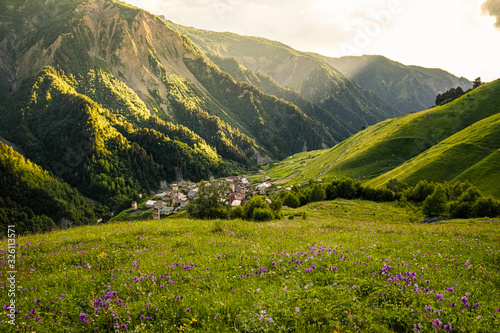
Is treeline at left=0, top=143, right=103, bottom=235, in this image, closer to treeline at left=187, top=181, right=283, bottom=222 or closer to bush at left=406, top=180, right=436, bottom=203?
treeline at left=187, top=181, right=283, bottom=222

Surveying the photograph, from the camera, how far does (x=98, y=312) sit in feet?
19.7

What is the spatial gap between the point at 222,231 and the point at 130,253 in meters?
6.16

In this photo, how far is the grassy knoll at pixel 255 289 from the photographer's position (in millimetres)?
5449

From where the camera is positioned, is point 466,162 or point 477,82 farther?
point 477,82

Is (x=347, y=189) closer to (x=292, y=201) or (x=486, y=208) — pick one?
(x=292, y=201)

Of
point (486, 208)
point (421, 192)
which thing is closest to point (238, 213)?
point (486, 208)

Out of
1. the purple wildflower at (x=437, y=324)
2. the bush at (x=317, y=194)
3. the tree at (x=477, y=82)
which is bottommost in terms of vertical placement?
the bush at (x=317, y=194)

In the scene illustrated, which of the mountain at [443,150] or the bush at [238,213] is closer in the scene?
the bush at [238,213]

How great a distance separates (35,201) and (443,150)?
777 feet

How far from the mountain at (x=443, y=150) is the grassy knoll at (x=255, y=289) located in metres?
76.1

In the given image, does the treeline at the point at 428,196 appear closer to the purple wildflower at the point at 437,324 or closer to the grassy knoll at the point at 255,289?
the grassy knoll at the point at 255,289

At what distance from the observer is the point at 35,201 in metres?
160

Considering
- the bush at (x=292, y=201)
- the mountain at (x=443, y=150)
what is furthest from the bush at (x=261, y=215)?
the mountain at (x=443, y=150)

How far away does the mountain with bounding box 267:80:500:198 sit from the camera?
76.3 metres
